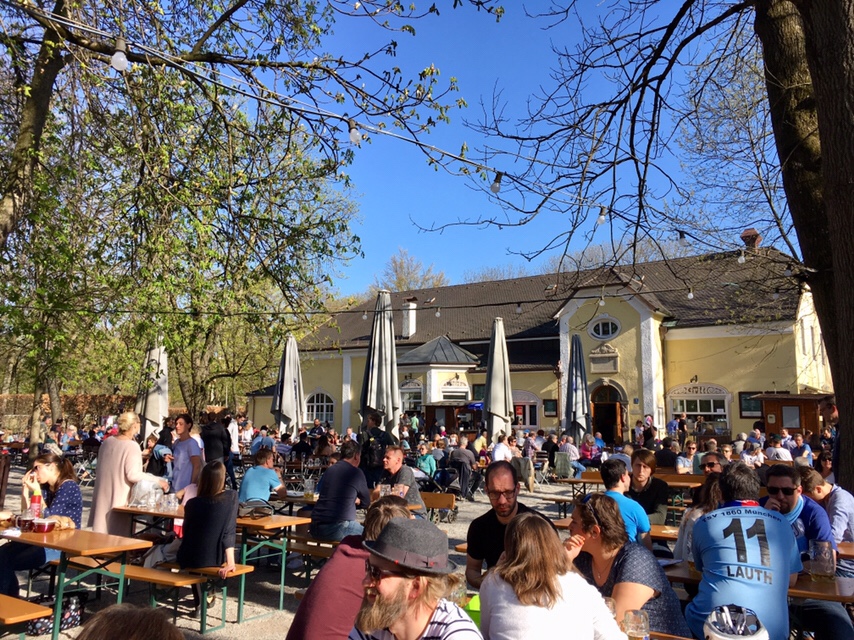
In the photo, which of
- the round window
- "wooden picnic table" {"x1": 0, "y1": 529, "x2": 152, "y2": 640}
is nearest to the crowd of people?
"wooden picnic table" {"x1": 0, "y1": 529, "x2": 152, "y2": 640}

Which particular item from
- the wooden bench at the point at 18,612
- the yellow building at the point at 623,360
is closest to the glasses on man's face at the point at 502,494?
the wooden bench at the point at 18,612

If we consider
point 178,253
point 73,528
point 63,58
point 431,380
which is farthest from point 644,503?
point 431,380

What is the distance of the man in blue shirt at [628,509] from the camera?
221 inches

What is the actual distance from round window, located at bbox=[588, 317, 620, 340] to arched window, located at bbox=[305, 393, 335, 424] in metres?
15.2

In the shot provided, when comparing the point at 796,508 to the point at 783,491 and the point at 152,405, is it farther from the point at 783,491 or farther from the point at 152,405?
the point at 152,405

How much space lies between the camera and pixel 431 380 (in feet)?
111

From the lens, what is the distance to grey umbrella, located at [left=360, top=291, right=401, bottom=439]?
52.9ft

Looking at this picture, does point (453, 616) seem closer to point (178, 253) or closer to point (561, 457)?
point (178, 253)

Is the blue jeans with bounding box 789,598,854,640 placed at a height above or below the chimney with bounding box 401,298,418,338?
below

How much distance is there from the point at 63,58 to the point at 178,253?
2.78 metres

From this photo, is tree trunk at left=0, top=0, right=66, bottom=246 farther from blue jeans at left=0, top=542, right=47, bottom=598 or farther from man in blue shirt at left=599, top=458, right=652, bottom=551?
man in blue shirt at left=599, top=458, right=652, bottom=551

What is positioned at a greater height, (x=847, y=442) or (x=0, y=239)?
(x=0, y=239)

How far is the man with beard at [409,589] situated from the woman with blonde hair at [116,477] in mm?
5794

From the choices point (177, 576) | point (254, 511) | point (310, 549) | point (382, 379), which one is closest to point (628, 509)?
point (310, 549)
